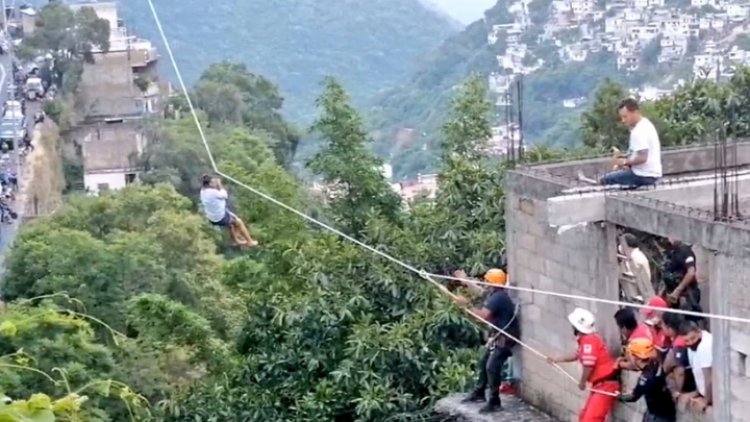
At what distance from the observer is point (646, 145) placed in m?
9.11

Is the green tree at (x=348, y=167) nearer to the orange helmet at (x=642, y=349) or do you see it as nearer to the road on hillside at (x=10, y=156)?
the orange helmet at (x=642, y=349)

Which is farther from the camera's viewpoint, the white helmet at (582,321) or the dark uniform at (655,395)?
the white helmet at (582,321)

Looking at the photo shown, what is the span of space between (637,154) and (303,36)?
79475mm

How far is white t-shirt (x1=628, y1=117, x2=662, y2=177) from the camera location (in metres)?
9.02

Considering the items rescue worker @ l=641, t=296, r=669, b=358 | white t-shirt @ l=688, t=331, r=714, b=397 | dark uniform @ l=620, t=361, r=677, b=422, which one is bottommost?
dark uniform @ l=620, t=361, r=677, b=422

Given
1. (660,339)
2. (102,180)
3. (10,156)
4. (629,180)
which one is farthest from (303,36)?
(660,339)

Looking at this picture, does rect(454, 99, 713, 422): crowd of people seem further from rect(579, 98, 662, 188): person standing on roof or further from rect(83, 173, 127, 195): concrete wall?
rect(83, 173, 127, 195): concrete wall

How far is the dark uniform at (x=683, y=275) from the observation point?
8695mm

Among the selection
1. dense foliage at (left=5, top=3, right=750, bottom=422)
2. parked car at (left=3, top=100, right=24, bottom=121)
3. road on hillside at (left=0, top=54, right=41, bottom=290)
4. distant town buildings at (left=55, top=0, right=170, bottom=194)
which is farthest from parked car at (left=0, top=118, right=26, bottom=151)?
dense foliage at (left=5, top=3, right=750, bottom=422)

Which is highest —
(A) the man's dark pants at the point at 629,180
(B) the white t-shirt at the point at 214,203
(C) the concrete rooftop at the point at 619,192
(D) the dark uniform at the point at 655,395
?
(A) the man's dark pants at the point at 629,180

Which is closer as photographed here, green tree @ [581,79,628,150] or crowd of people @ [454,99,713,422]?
crowd of people @ [454,99,713,422]

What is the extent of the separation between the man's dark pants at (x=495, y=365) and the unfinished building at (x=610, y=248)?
0.18 meters

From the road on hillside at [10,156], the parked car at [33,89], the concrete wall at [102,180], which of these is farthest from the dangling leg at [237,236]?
the parked car at [33,89]

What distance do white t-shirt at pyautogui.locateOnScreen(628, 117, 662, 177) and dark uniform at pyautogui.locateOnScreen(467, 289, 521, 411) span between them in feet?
4.65
